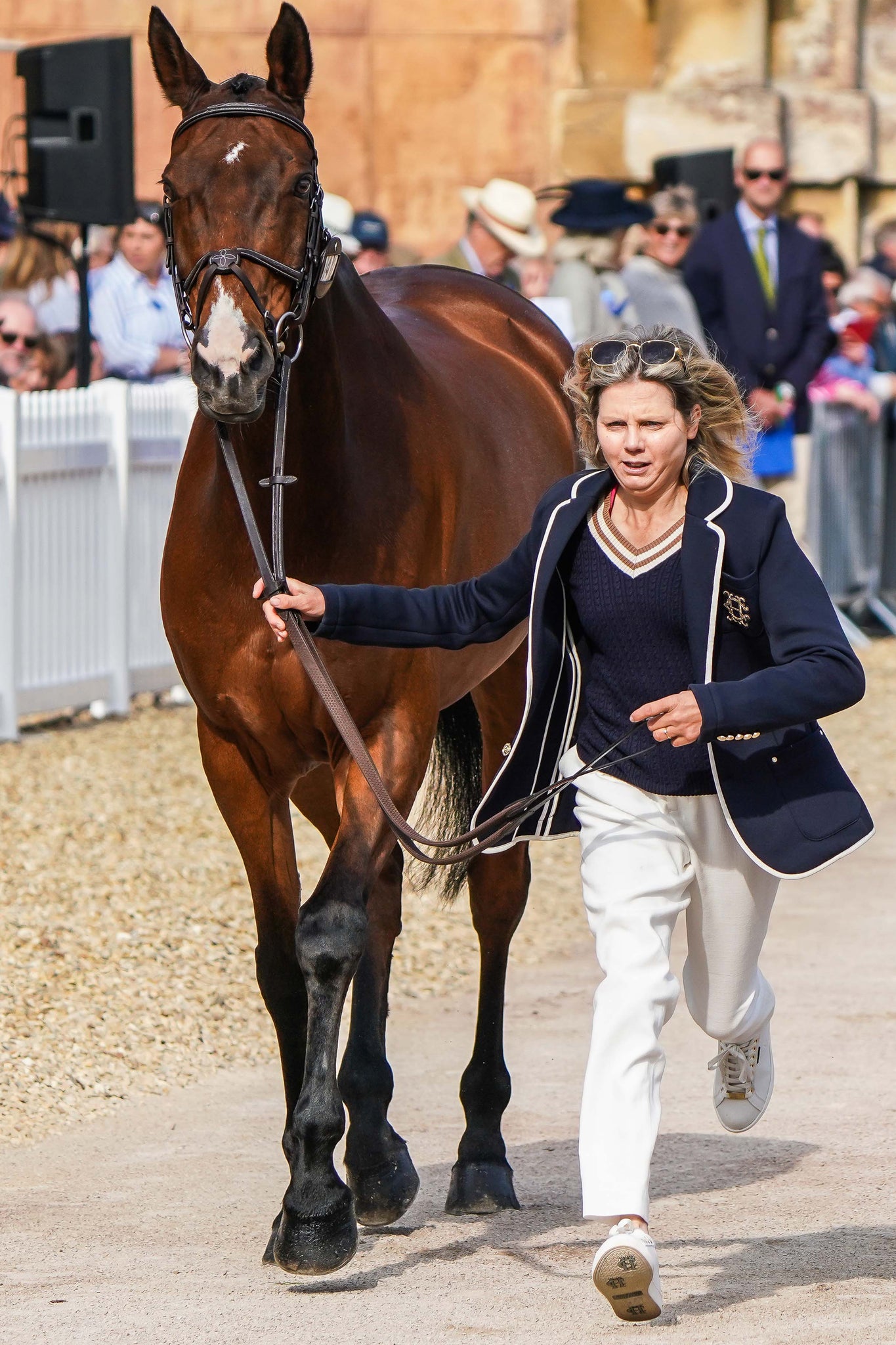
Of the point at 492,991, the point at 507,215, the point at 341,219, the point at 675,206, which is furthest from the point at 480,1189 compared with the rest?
the point at 341,219

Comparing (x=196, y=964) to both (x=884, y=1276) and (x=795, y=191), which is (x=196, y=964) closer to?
(x=884, y=1276)

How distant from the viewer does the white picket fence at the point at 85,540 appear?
34.3ft

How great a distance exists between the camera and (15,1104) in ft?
18.0

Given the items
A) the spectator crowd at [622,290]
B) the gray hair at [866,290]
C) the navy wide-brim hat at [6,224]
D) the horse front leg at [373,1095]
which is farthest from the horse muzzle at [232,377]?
the gray hair at [866,290]

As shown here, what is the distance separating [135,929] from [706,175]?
9.52 metres

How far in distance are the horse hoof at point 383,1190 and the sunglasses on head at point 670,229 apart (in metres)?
8.09

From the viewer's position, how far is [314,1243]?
14.1ft

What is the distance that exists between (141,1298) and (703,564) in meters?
1.62

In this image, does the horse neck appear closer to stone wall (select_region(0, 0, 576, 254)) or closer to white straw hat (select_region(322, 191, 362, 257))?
white straw hat (select_region(322, 191, 362, 257))

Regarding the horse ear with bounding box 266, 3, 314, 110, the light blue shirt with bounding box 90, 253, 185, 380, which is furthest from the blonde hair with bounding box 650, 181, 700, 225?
the horse ear with bounding box 266, 3, 314, 110

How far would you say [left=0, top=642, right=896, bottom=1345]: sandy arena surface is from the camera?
4.16 m

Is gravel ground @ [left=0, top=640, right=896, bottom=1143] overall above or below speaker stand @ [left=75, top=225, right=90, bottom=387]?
below

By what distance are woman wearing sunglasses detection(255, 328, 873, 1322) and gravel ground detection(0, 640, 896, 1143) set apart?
1.76 meters

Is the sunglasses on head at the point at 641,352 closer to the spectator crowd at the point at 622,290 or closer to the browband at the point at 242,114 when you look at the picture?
the browband at the point at 242,114
